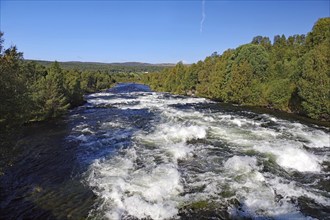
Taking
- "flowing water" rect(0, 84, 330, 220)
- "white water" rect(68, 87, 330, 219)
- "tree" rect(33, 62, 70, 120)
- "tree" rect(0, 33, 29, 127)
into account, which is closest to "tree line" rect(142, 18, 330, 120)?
"white water" rect(68, 87, 330, 219)

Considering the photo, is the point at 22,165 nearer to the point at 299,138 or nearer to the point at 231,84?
the point at 299,138

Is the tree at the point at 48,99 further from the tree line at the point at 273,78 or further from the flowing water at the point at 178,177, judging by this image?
the tree line at the point at 273,78

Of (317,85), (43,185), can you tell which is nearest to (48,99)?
(43,185)

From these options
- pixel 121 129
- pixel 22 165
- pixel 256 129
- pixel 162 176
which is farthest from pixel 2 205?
pixel 256 129

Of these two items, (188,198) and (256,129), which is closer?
(188,198)

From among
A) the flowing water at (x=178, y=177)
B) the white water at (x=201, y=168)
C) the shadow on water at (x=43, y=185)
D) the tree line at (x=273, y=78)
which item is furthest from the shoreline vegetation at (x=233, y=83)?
the white water at (x=201, y=168)

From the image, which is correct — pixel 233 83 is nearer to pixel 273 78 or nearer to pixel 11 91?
pixel 273 78

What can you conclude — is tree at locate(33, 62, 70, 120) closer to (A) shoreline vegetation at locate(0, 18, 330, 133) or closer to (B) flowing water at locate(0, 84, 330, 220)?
(A) shoreline vegetation at locate(0, 18, 330, 133)
